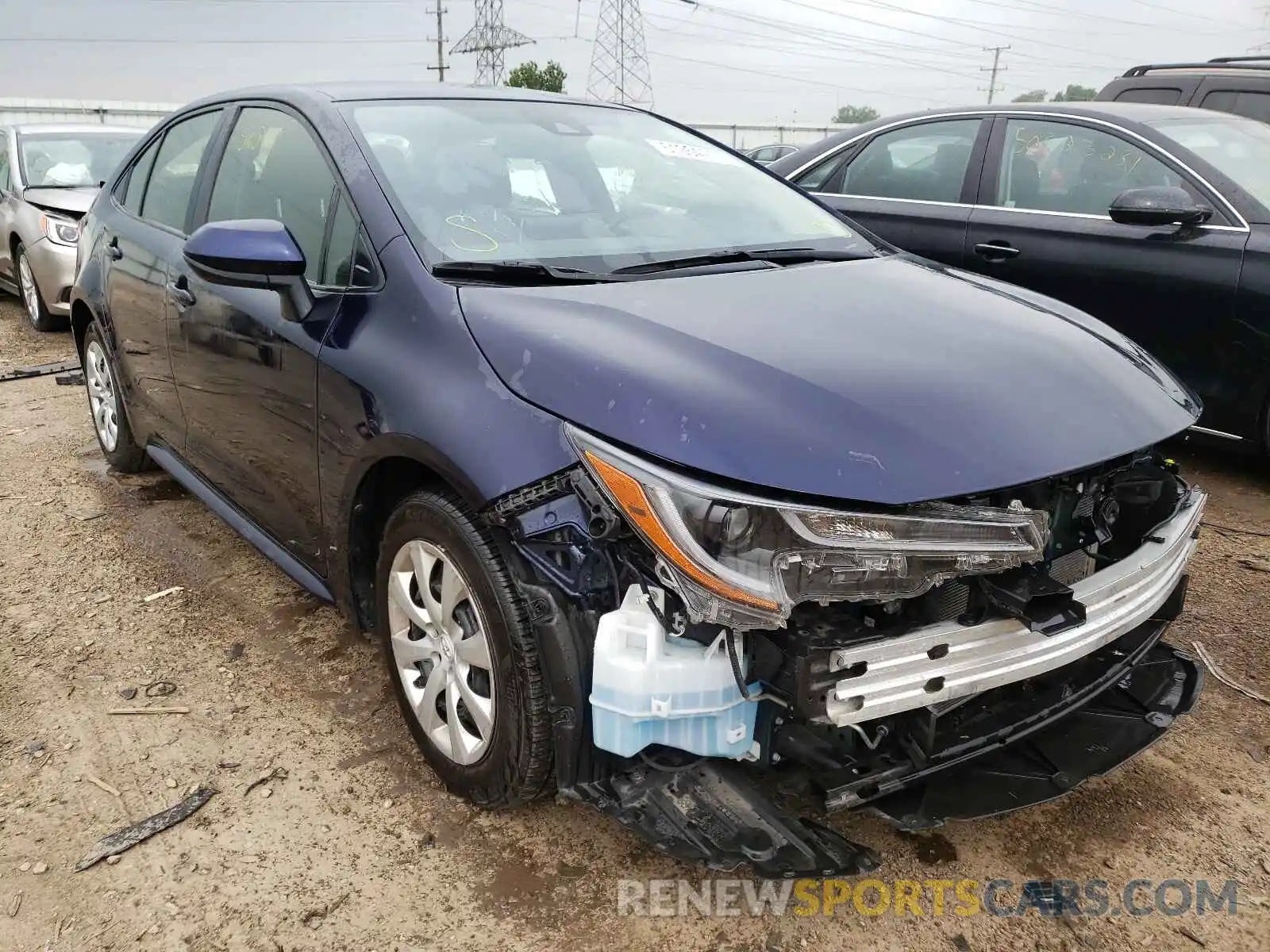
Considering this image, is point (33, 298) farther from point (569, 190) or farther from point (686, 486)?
point (686, 486)

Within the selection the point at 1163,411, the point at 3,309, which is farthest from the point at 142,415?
the point at 3,309

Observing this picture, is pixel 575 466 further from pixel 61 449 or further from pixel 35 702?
pixel 61 449

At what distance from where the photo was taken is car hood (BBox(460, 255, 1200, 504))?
1.70 metres

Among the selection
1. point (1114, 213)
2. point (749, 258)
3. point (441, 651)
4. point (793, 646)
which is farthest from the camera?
point (1114, 213)

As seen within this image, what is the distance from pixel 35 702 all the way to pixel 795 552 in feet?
7.48

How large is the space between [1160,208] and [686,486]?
323 cm

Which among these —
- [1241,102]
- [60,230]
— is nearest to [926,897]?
[1241,102]

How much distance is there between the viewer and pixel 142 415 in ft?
12.8

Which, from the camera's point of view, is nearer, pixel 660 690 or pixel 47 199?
pixel 660 690

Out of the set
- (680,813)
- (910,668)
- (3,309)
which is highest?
(910,668)

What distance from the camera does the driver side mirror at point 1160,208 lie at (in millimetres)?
3924

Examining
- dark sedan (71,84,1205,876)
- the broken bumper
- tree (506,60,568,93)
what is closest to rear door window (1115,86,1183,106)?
dark sedan (71,84,1205,876)

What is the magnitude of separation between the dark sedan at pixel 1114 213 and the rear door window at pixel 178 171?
3.20 metres

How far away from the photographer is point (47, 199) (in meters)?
7.53
